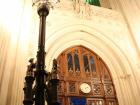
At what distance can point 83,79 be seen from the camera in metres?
7.32

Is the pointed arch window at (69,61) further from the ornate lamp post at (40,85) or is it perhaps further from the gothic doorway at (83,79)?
the ornate lamp post at (40,85)

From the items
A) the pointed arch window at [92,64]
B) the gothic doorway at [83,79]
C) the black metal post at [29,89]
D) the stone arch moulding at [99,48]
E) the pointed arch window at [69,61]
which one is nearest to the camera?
the black metal post at [29,89]

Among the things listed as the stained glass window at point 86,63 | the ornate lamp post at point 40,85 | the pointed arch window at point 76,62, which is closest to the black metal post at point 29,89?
the ornate lamp post at point 40,85

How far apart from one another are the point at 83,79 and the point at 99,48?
1585 millimetres

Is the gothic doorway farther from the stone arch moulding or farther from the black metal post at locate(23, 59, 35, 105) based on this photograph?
the black metal post at locate(23, 59, 35, 105)

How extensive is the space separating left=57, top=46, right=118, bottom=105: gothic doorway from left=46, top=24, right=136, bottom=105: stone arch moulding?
0.19 metres

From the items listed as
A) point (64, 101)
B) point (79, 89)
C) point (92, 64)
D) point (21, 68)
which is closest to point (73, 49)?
point (92, 64)

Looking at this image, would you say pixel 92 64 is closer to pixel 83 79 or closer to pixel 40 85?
pixel 83 79

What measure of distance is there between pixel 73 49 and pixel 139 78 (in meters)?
2.57

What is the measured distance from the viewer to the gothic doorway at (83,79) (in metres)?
6.88

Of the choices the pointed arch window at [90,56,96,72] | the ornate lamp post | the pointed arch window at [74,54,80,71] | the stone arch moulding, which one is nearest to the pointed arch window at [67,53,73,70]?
the pointed arch window at [74,54,80,71]

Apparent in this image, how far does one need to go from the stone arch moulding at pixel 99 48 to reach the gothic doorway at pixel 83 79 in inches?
7.7

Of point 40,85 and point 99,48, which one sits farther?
point 99,48

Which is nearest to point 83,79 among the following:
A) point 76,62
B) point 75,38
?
point 76,62
